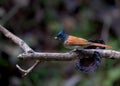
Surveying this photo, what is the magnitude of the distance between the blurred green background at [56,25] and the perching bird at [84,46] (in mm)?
1721

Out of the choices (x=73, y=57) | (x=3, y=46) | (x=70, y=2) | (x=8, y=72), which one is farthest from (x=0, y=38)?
(x=73, y=57)

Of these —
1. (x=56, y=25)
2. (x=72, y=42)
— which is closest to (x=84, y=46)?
(x=72, y=42)

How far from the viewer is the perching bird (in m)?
1.15

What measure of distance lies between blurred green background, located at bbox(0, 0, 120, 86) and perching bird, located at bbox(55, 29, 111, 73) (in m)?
1.72

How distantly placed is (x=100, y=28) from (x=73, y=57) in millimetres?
2269

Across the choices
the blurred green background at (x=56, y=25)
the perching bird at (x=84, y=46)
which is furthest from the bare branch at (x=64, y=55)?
the blurred green background at (x=56, y=25)

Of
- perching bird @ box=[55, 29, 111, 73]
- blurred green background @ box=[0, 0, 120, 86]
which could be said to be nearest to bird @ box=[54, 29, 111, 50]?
perching bird @ box=[55, 29, 111, 73]

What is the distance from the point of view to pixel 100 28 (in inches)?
135

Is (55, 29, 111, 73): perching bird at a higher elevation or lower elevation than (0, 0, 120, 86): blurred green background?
lower

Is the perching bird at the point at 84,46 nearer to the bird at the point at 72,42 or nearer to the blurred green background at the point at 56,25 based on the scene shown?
the bird at the point at 72,42

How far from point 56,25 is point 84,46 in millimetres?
2226

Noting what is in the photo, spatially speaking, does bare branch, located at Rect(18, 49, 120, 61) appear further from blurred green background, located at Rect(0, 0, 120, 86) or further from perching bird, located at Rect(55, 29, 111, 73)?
blurred green background, located at Rect(0, 0, 120, 86)

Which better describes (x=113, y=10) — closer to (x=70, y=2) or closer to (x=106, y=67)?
(x=70, y=2)

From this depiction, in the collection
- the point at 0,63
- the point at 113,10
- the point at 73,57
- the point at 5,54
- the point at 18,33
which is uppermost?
the point at 113,10
